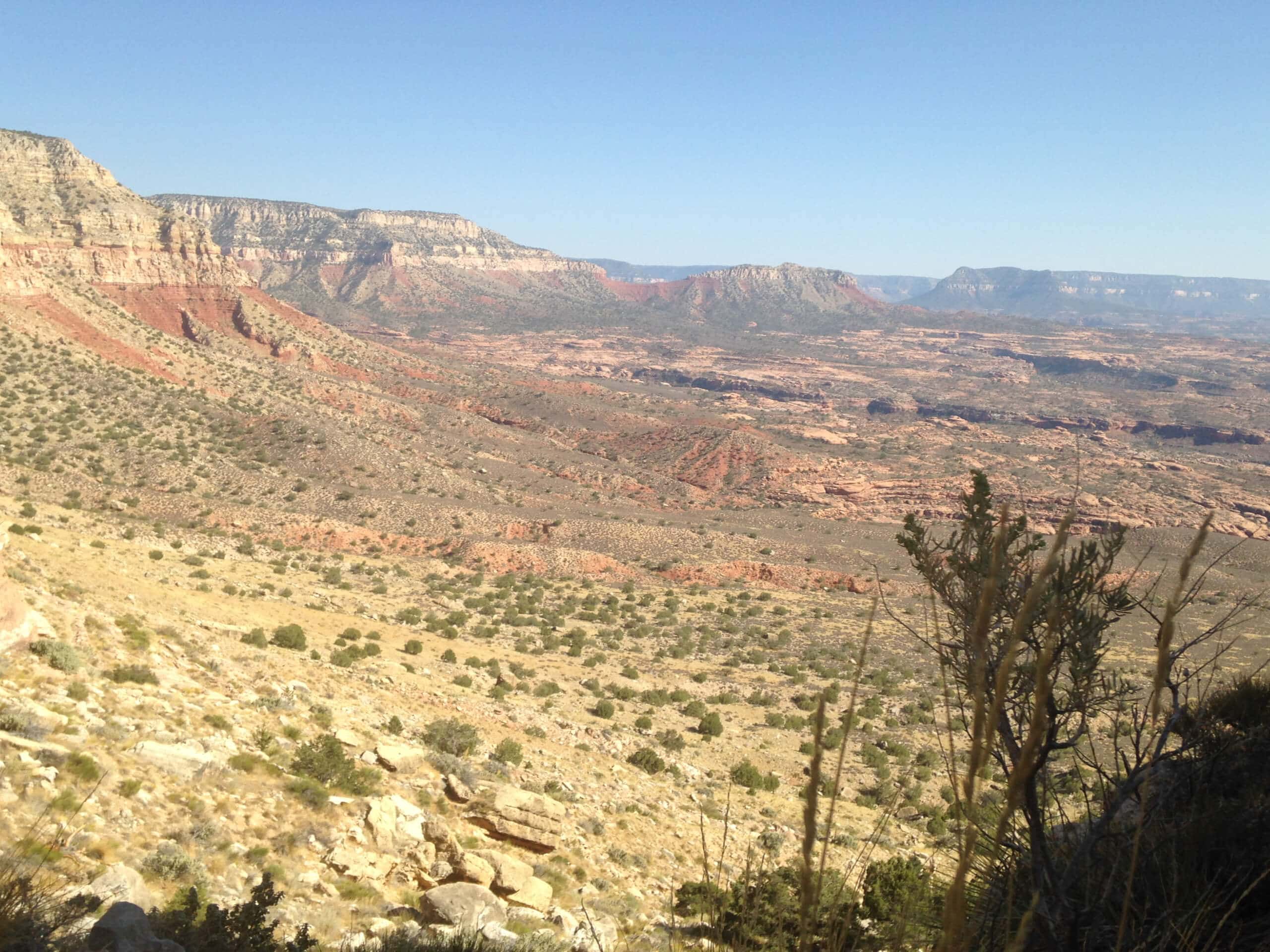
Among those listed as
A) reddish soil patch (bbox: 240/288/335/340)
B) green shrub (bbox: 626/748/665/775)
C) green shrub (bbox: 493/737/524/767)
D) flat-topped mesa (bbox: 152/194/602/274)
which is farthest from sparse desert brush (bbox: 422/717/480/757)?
flat-topped mesa (bbox: 152/194/602/274)

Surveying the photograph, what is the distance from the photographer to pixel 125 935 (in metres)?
4.44

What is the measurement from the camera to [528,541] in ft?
107

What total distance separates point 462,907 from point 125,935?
2540mm

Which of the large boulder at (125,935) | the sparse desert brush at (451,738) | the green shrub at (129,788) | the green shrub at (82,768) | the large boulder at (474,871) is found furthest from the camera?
the sparse desert brush at (451,738)

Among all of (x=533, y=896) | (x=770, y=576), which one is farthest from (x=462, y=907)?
(x=770, y=576)

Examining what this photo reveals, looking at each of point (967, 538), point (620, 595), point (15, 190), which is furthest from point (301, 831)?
point (15, 190)

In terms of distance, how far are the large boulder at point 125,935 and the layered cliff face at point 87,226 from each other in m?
51.6

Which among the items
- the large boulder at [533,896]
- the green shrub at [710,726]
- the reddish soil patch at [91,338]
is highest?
the reddish soil patch at [91,338]

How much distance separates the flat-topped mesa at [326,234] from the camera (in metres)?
152

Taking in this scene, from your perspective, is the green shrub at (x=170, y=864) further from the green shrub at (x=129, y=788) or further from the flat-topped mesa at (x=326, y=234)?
the flat-topped mesa at (x=326, y=234)

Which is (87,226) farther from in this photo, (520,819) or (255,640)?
(520,819)

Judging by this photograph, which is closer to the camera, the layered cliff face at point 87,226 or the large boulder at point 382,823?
the large boulder at point 382,823

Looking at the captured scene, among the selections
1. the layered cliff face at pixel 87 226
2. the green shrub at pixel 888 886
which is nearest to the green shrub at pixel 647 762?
the green shrub at pixel 888 886

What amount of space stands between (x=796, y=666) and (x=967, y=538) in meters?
18.3
